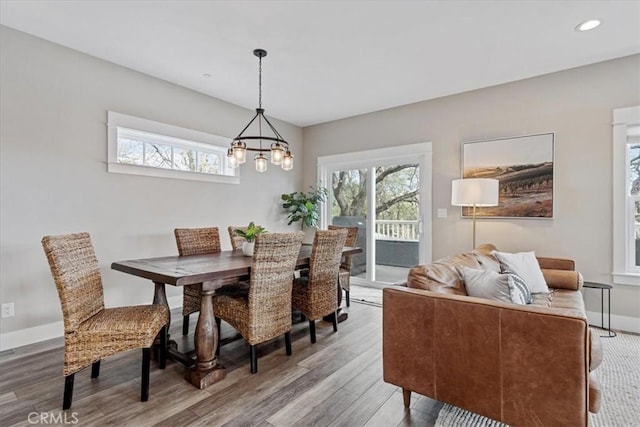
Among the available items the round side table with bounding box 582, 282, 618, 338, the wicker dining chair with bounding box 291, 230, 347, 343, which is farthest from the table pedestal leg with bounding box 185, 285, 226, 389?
the round side table with bounding box 582, 282, 618, 338

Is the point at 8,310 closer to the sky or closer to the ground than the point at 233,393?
closer to the sky

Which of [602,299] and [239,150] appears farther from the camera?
[602,299]

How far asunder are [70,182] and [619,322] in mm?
5558

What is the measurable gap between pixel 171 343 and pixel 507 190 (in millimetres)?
3863

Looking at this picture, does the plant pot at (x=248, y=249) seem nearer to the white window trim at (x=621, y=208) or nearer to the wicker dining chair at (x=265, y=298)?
the wicker dining chair at (x=265, y=298)

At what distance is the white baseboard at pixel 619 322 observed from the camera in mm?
3154

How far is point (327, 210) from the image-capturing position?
562 centimetres

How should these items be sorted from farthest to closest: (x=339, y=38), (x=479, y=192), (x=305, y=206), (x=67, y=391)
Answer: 1. (x=305, y=206)
2. (x=479, y=192)
3. (x=339, y=38)
4. (x=67, y=391)

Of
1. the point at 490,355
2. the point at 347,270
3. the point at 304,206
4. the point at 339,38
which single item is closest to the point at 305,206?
the point at 304,206

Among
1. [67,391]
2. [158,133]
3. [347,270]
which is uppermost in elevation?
[158,133]

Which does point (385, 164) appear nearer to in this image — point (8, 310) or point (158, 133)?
point (158, 133)

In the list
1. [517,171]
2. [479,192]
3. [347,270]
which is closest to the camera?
[479,192]

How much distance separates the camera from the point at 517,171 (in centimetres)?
375

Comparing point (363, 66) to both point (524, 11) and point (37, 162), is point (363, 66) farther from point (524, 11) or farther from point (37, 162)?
point (37, 162)
